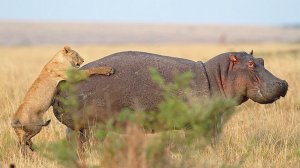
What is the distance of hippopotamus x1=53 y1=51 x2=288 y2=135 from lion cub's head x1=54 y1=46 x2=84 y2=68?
1.75ft

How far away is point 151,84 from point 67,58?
1.25 m

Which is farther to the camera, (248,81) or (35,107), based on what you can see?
(248,81)

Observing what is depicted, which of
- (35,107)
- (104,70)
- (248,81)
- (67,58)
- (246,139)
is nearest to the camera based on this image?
(35,107)

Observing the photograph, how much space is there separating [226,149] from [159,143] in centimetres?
250

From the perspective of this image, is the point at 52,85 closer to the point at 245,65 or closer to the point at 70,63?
the point at 70,63

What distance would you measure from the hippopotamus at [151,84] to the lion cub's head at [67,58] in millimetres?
532

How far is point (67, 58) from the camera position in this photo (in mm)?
7891

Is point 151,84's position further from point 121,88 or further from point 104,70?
point 104,70

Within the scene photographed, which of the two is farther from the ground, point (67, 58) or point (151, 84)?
point (67, 58)

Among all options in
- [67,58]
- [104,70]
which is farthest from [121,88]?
[67,58]

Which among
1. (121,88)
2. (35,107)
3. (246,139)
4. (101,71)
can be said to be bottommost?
(246,139)

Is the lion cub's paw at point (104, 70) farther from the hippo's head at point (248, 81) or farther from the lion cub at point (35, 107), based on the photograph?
the hippo's head at point (248, 81)

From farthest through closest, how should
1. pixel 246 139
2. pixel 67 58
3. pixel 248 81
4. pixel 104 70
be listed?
pixel 67 58 → pixel 248 81 → pixel 246 139 → pixel 104 70

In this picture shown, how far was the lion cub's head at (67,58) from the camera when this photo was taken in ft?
25.5
